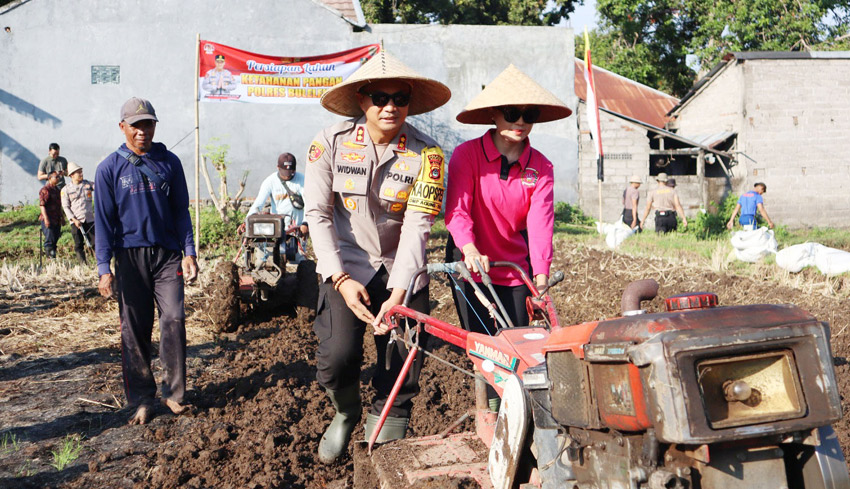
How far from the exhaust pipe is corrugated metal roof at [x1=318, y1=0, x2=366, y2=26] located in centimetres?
1612

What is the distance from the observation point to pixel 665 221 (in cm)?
1466

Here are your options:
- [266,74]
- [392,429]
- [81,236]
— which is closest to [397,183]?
[392,429]

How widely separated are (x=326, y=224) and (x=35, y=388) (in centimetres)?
301

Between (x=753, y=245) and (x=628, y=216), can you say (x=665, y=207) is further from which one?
(x=753, y=245)

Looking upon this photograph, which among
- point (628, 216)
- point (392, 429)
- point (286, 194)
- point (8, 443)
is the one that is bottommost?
point (8, 443)

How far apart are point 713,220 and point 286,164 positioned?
13.0 m

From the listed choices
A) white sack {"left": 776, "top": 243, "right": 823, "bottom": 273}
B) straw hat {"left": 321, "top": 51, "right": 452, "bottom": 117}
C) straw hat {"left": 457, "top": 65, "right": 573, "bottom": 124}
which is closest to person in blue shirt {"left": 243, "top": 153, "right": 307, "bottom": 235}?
straw hat {"left": 321, "top": 51, "right": 452, "bottom": 117}

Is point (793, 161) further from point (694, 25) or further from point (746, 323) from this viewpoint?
point (746, 323)

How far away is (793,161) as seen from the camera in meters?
19.4

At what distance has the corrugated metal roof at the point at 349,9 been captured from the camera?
59.1 feet

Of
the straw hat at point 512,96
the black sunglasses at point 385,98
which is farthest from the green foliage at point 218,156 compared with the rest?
the black sunglasses at point 385,98

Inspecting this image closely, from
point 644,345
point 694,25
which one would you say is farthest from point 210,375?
point 694,25

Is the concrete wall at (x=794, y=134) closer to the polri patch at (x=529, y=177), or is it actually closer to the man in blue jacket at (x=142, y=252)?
the polri patch at (x=529, y=177)

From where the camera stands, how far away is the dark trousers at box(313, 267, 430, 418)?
3803 millimetres
